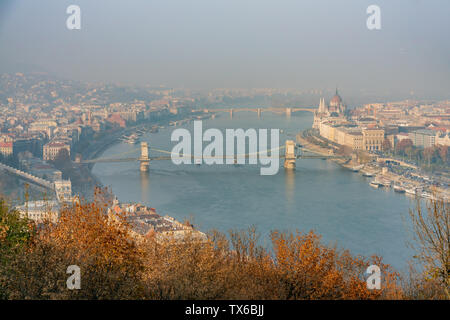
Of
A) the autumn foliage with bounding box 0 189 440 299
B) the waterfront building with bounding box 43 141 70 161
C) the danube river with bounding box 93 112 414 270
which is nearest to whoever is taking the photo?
the autumn foliage with bounding box 0 189 440 299

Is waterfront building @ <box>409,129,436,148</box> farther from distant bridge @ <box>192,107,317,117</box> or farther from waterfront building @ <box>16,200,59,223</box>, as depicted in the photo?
A: waterfront building @ <box>16,200,59,223</box>

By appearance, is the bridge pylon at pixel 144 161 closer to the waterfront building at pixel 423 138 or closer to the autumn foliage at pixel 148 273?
the waterfront building at pixel 423 138

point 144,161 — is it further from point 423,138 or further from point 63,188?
point 423,138

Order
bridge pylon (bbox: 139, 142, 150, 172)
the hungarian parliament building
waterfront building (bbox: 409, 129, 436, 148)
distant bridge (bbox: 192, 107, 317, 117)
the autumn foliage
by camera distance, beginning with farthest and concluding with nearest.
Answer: distant bridge (bbox: 192, 107, 317, 117), the hungarian parliament building, waterfront building (bbox: 409, 129, 436, 148), bridge pylon (bbox: 139, 142, 150, 172), the autumn foliage

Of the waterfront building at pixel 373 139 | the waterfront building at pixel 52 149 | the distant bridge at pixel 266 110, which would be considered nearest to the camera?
the waterfront building at pixel 52 149

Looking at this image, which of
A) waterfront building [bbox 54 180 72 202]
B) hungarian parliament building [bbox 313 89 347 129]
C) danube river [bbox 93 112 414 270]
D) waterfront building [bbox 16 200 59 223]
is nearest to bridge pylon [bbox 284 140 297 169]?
danube river [bbox 93 112 414 270]

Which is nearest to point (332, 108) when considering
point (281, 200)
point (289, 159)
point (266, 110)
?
point (266, 110)

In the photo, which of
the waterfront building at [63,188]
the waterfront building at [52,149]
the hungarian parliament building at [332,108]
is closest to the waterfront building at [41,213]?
the waterfront building at [63,188]

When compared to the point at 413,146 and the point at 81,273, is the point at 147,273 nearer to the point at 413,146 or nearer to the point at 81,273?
the point at 81,273

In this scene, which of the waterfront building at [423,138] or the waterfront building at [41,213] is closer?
the waterfront building at [41,213]
